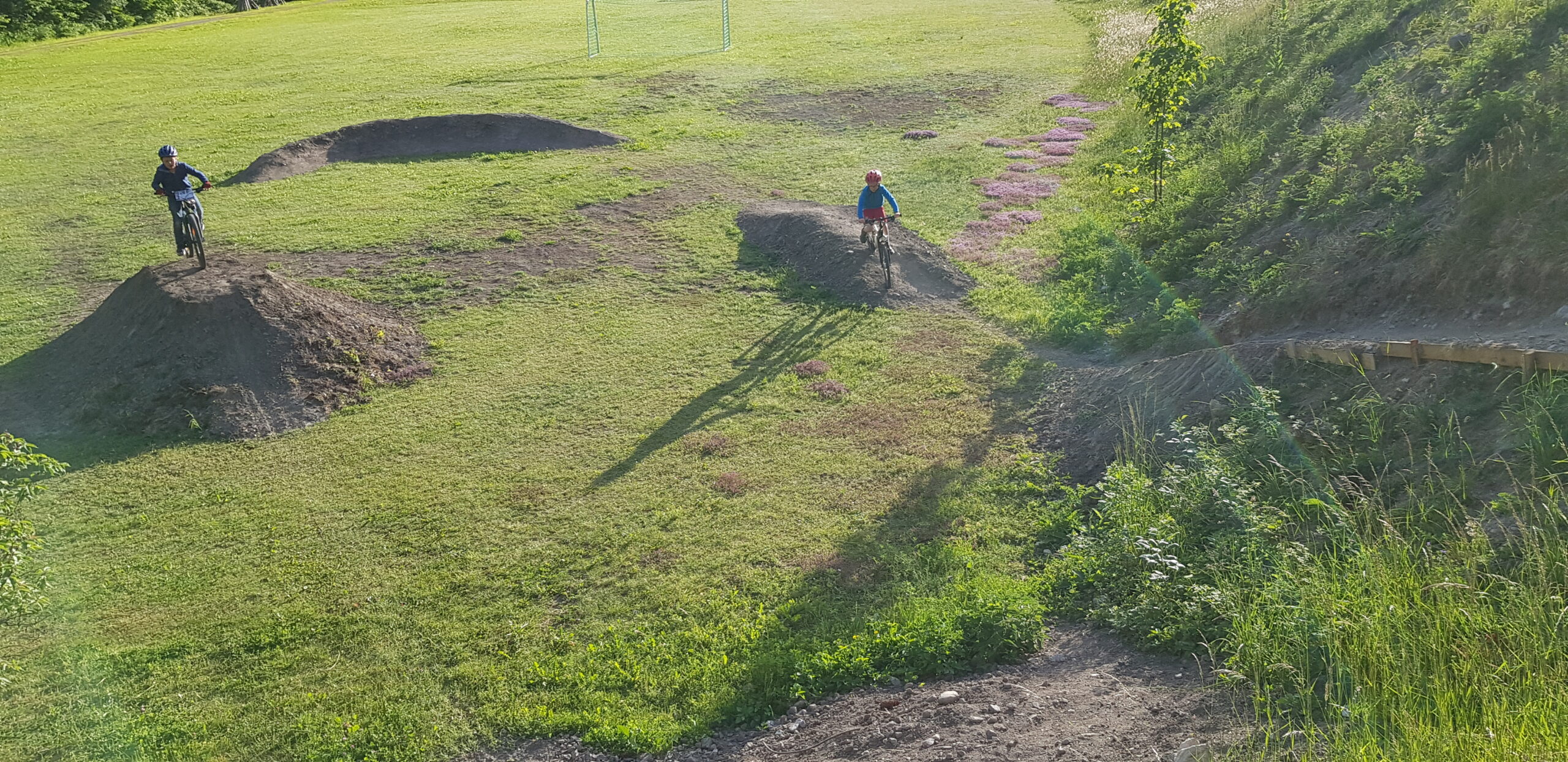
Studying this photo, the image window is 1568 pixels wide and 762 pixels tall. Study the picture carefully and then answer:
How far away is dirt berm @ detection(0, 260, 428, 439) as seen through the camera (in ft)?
39.8

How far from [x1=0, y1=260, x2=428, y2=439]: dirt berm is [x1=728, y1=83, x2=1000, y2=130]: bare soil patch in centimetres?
1656

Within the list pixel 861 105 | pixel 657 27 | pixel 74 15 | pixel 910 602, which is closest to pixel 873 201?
pixel 910 602

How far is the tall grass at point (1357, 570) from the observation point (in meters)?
5.20

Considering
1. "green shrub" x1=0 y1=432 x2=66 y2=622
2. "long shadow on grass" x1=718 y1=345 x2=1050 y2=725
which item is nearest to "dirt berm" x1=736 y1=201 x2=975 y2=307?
"long shadow on grass" x1=718 y1=345 x2=1050 y2=725

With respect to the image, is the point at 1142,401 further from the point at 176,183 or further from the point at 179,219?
the point at 179,219

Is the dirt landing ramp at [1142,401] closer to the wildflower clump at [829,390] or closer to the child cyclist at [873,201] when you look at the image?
the wildflower clump at [829,390]

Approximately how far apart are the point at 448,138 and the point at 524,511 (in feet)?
60.0

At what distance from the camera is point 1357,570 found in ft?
21.6

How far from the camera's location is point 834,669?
7.29 meters

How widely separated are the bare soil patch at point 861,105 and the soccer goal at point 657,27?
9480 millimetres

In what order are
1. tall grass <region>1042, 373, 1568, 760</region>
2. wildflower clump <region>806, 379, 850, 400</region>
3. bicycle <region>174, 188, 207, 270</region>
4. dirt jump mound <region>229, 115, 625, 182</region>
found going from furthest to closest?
dirt jump mound <region>229, 115, 625, 182</region> < bicycle <region>174, 188, 207, 270</region> < wildflower clump <region>806, 379, 850, 400</region> < tall grass <region>1042, 373, 1568, 760</region>

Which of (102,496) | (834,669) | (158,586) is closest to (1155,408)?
(834,669)

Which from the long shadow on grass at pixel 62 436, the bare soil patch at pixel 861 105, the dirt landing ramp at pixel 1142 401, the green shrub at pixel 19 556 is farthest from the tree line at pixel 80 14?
the dirt landing ramp at pixel 1142 401

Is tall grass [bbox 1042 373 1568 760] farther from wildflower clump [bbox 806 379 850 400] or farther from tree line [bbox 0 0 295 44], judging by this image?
tree line [bbox 0 0 295 44]
